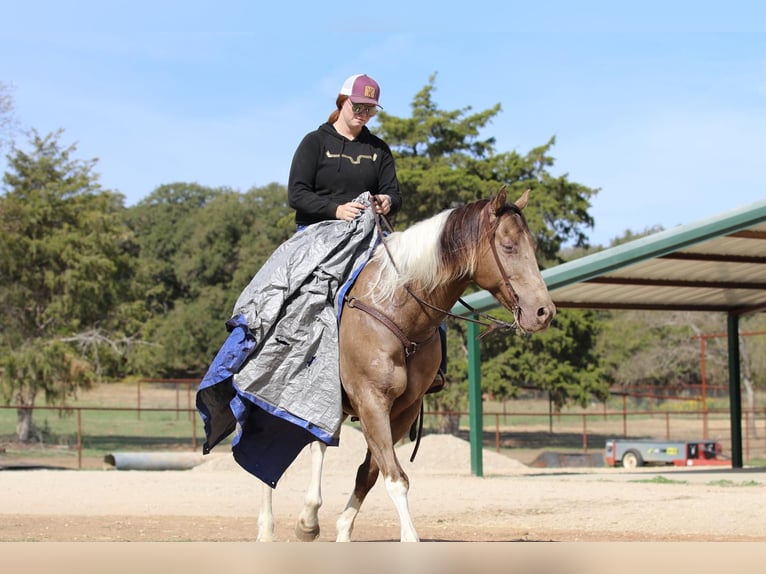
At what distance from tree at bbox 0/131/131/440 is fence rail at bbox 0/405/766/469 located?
1.58 meters

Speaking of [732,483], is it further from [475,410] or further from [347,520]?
[347,520]

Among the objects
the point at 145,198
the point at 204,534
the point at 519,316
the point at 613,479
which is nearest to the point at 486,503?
the point at 204,534

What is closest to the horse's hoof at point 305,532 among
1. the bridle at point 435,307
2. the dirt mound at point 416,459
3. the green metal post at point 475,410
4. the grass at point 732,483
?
the bridle at point 435,307

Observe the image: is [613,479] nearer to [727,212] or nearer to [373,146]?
[727,212]

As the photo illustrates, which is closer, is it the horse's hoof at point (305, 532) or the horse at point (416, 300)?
the horse at point (416, 300)

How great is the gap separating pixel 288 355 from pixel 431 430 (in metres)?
30.7

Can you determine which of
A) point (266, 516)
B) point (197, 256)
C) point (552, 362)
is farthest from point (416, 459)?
point (197, 256)

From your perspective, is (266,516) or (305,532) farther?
(266,516)

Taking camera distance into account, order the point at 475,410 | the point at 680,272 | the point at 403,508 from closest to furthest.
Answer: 1. the point at 403,508
2. the point at 680,272
3. the point at 475,410

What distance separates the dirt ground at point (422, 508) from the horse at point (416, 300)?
2.66 meters

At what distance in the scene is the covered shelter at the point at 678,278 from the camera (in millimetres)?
15203

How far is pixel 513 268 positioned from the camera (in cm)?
572

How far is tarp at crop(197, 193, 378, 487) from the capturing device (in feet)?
19.7

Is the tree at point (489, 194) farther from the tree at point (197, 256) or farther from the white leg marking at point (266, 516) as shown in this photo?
the white leg marking at point (266, 516)
